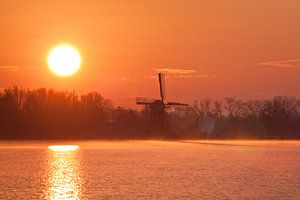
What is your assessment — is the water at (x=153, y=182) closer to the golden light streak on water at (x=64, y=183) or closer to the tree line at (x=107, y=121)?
the golden light streak on water at (x=64, y=183)

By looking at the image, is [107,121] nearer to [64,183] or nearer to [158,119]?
[158,119]

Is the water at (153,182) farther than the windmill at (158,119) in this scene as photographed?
No

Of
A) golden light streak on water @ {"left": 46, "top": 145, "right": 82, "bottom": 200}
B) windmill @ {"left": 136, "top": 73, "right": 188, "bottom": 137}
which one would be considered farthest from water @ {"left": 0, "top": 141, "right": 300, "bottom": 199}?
windmill @ {"left": 136, "top": 73, "right": 188, "bottom": 137}

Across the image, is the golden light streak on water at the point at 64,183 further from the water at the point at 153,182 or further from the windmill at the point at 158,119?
the windmill at the point at 158,119

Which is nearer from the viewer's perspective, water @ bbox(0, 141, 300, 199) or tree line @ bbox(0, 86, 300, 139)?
water @ bbox(0, 141, 300, 199)

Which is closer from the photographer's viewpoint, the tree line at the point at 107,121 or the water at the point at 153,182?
the water at the point at 153,182

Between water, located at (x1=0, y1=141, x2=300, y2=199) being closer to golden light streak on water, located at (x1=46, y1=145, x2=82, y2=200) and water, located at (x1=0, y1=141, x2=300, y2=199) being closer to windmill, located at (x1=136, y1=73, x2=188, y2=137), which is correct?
golden light streak on water, located at (x1=46, y1=145, x2=82, y2=200)

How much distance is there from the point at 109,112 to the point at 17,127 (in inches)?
860

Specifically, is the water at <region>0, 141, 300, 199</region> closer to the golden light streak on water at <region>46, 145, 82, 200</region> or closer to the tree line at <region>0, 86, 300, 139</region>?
the golden light streak on water at <region>46, 145, 82, 200</region>

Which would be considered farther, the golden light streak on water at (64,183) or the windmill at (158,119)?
the windmill at (158,119)

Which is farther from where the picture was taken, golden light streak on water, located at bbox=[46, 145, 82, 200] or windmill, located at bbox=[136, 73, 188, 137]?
windmill, located at bbox=[136, 73, 188, 137]

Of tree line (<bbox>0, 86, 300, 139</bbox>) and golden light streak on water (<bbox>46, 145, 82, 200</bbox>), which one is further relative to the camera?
tree line (<bbox>0, 86, 300, 139</bbox>)

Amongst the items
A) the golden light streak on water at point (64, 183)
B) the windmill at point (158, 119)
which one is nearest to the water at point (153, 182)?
the golden light streak on water at point (64, 183)

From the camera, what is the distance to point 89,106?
96812 millimetres
